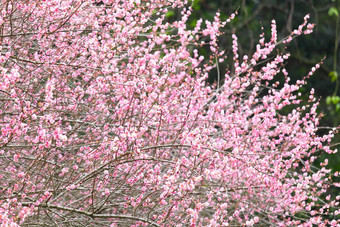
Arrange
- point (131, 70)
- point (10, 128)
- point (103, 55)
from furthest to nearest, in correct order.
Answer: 1. point (131, 70)
2. point (103, 55)
3. point (10, 128)

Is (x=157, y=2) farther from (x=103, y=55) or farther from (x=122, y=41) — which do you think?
(x=103, y=55)

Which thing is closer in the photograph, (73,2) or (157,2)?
(73,2)

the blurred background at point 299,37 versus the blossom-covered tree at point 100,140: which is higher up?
the blurred background at point 299,37

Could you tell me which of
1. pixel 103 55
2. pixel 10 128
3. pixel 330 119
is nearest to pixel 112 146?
pixel 10 128

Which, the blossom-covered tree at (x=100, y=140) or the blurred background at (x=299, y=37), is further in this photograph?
the blurred background at (x=299, y=37)

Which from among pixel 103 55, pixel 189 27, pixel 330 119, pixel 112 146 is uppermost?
pixel 189 27

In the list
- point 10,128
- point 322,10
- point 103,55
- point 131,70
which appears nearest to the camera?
point 10,128

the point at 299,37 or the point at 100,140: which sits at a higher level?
the point at 299,37

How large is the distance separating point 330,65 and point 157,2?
662cm

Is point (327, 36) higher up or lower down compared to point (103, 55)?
higher up

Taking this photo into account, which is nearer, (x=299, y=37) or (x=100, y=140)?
(x=100, y=140)

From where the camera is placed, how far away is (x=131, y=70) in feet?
14.9

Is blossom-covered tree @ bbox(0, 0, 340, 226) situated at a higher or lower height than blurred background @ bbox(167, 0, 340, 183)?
lower

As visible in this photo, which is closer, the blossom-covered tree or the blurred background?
the blossom-covered tree
